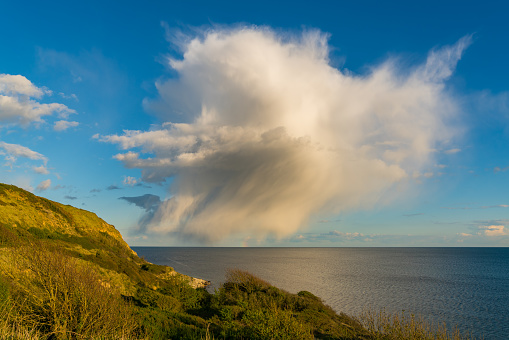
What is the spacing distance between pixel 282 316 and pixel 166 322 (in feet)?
23.3

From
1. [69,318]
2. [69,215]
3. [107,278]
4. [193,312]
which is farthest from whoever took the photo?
[69,215]

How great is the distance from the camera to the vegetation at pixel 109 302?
38.9ft

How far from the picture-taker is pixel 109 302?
512 inches

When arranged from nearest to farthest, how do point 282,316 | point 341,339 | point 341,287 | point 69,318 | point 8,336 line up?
point 8,336, point 69,318, point 282,316, point 341,339, point 341,287

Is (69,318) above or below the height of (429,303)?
above

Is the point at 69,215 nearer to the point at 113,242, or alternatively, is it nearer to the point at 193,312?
the point at 113,242

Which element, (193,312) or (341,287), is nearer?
(193,312)

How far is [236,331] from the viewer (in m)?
16.2

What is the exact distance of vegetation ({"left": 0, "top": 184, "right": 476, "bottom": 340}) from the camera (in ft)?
38.9

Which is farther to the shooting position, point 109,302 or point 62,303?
point 109,302

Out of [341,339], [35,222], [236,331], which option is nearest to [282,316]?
[236,331]

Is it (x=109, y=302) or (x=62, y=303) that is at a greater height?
(x=62, y=303)

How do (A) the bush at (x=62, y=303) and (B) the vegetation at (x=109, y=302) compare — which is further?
(B) the vegetation at (x=109, y=302)

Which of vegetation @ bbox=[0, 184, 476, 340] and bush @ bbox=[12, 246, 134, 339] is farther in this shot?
vegetation @ bbox=[0, 184, 476, 340]
